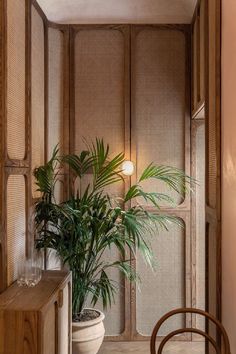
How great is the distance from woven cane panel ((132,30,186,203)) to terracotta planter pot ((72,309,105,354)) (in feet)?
4.30

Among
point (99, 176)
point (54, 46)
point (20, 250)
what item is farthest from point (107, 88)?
point (20, 250)

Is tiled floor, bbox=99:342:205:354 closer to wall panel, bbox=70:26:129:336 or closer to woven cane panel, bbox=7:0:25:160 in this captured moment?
wall panel, bbox=70:26:129:336

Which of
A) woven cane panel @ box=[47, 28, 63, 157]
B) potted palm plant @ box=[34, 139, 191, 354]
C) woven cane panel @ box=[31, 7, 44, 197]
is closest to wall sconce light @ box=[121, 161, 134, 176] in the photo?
potted palm plant @ box=[34, 139, 191, 354]

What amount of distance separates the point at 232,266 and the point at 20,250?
1447 mm

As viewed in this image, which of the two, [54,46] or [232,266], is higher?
[54,46]

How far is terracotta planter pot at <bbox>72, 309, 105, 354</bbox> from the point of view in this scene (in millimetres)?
2969

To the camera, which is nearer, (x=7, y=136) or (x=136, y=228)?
(x=7, y=136)

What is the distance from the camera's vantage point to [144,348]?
349cm

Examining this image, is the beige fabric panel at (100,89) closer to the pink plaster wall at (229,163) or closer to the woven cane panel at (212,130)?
the woven cane panel at (212,130)

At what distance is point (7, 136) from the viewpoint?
2.41m

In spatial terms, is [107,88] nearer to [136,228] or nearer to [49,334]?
[136,228]

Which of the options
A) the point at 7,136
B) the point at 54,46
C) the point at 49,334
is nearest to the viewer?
the point at 49,334

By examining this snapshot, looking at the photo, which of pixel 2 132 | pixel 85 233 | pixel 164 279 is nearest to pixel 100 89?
pixel 85 233

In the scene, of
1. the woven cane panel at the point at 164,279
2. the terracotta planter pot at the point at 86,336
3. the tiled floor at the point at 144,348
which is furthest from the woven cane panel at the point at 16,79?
the tiled floor at the point at 144,348
